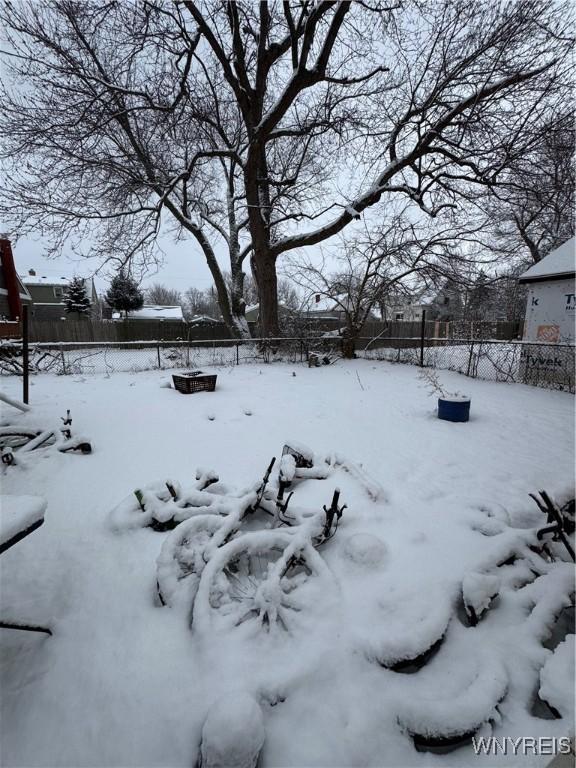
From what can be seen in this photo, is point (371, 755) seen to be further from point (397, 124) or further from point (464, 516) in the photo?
point (397, 124)

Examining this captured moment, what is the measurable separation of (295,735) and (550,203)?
11.9 meters

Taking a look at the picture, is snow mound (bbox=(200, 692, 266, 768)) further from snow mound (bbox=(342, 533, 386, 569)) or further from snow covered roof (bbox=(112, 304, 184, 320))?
snow covered roof (bbox=(112, 304, 184, 320))

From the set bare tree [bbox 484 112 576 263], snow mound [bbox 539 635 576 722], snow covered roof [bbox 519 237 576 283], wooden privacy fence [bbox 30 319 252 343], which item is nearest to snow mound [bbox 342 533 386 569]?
snow mound [bbox 539 635 576 722]

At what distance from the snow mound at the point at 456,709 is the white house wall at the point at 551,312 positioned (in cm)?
773

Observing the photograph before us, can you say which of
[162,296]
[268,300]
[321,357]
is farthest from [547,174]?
[162,296]

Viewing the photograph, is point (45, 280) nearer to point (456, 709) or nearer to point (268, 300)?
point (268, 300)

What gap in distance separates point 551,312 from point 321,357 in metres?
5.76

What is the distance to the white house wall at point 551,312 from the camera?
684 centimetres

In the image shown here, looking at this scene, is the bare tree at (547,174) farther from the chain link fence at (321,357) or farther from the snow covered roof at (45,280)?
the snow covered roof at (45,280)

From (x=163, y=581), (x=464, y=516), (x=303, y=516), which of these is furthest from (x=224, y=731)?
(x=464, y=516)

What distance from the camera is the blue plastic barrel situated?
15.6ft

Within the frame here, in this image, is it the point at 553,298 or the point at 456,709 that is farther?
the point at 553,298

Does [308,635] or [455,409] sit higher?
[455,409]

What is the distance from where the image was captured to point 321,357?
10.4 meters
